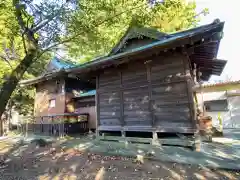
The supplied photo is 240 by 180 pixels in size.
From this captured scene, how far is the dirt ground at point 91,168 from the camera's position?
4.17m

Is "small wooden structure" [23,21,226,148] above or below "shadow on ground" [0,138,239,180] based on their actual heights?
above

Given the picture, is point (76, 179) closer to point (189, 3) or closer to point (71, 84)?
point (71, 84)

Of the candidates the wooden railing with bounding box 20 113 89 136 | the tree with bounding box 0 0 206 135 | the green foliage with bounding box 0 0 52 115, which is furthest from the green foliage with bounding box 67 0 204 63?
the wooden railing with bounding box 20 113 89 136

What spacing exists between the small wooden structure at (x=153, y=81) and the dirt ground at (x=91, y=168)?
171cm

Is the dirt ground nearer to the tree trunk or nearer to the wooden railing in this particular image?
the tree trunk

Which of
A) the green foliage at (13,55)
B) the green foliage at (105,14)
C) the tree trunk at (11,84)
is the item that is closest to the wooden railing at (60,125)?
the green foliage at (13,55)

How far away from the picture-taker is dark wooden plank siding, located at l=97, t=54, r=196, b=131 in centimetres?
619

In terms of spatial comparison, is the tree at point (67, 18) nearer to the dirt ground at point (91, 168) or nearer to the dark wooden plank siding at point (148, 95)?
the dark wooden plank siding at point (148, 95)

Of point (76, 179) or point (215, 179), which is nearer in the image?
point (215, 179)

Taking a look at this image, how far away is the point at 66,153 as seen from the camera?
7.01m

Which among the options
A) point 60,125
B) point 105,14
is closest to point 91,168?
point 60,125

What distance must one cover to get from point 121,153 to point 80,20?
6867 mm

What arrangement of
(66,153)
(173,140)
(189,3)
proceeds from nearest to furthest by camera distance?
(173,140) < (66,153) < (189,3)

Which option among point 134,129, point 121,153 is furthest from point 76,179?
point 134,129
